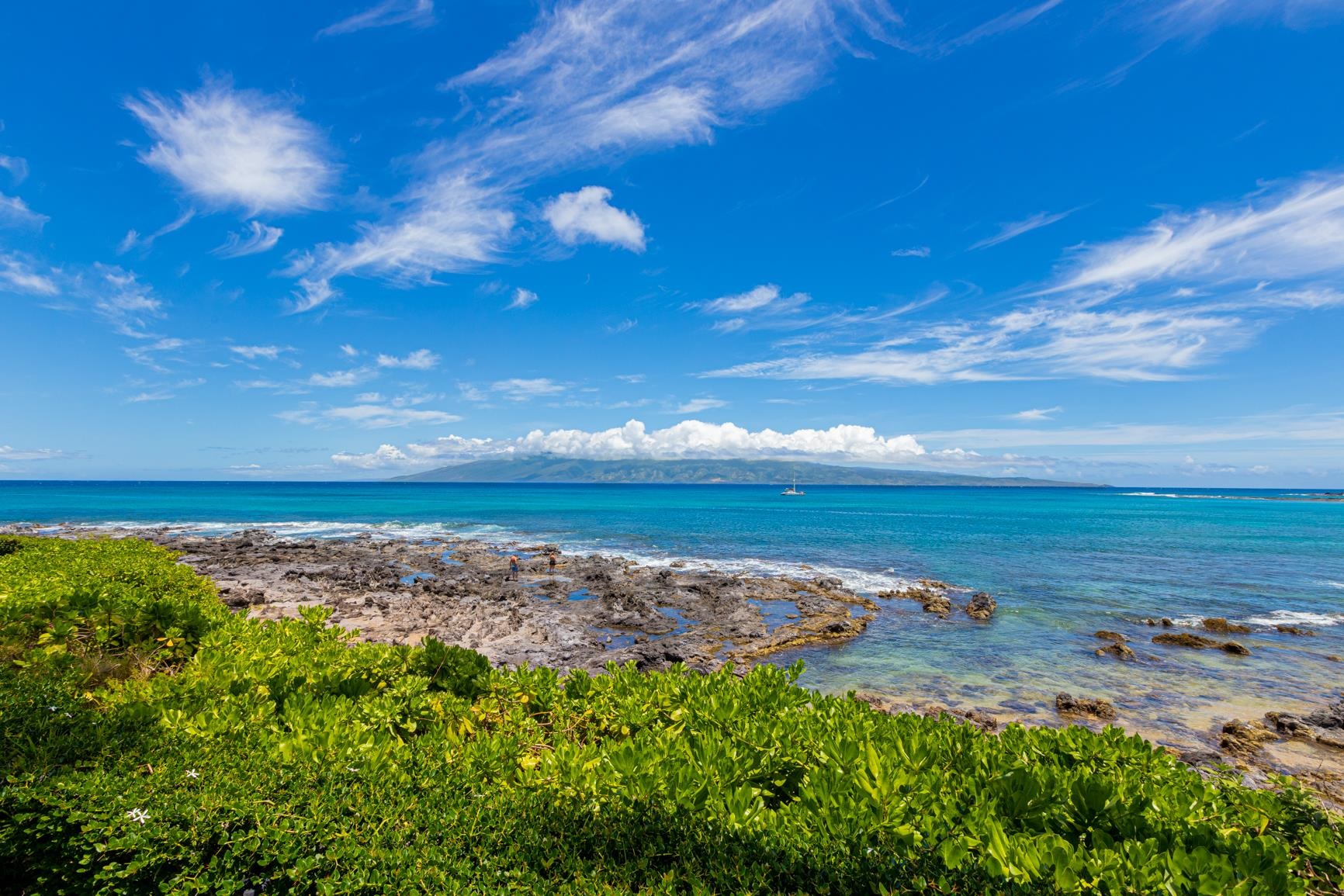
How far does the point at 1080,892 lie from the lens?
3.33 metres

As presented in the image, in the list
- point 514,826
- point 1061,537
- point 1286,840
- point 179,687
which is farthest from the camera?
point 1061,537

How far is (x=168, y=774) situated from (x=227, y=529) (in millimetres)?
69343

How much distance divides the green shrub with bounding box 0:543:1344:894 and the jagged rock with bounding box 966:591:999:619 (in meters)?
22.0

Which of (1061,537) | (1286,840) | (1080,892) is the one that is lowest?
(1061,537)

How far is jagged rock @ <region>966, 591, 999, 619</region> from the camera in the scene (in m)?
25.3

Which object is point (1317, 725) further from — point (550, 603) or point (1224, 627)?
point (550, 603)

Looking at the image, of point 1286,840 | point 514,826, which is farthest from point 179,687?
point 1286,840

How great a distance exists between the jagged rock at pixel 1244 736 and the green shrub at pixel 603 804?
36.8 ft

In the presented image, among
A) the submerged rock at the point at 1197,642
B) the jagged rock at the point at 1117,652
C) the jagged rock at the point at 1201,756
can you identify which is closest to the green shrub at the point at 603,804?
the jagged rock at the point at 1201,756

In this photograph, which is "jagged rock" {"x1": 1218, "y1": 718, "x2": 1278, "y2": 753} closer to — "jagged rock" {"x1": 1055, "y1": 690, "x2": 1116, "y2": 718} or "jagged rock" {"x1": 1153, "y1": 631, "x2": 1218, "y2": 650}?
"jagged rock" {"x1": 1055, "y1": 690, "x2": 1116, "y2": 718}

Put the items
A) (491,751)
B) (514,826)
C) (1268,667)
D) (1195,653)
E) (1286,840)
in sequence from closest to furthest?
(514,826) → (1286,840) → (491,751) → (1268,667) → (1195,653)

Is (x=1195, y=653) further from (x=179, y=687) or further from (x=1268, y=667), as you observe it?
(x=179, y=687)

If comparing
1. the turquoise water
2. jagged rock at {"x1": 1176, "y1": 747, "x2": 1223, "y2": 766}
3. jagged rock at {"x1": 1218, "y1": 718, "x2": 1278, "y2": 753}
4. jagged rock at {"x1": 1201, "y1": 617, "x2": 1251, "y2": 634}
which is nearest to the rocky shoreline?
the turquoise water

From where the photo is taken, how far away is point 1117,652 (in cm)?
1992
